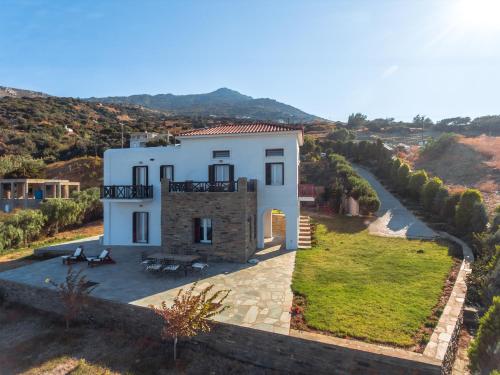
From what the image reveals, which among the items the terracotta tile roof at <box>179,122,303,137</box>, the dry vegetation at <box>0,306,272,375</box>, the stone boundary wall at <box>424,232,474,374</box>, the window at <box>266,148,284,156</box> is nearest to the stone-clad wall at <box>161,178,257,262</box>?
the window at <box>266,148,284,156</box>

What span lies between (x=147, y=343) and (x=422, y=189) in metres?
23.8

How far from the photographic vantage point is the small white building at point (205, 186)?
14984mm

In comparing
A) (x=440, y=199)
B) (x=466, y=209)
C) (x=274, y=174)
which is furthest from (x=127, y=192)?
(x=440, y=199)

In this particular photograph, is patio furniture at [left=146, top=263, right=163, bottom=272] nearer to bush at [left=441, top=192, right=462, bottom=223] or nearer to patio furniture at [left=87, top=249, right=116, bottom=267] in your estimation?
patio furniture at [left=87, top=249, right=116, bottom=267]

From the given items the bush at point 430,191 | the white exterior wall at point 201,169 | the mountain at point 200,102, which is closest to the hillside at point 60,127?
the white exterior wall at point 201,169

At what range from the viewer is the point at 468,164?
120 feet

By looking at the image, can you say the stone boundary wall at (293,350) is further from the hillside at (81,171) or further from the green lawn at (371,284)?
the hillside at (81,171)

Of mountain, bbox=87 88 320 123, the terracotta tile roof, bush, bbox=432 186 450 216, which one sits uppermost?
mountain, bbox=87 88 320 123

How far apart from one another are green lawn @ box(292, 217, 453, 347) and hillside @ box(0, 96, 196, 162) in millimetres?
43964

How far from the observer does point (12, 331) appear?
10.4m

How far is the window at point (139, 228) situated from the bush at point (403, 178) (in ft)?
77.7

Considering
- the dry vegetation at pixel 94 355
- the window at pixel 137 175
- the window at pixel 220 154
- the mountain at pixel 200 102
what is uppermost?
the mountain at pixel 200 102

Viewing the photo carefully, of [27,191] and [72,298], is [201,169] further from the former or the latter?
[27,191]

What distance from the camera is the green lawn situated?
26.9 ft
